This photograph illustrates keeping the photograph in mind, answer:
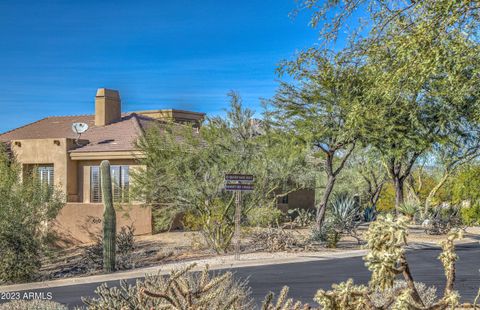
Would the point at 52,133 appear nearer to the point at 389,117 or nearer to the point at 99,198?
the point at 99,198

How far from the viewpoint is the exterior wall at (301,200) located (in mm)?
39812

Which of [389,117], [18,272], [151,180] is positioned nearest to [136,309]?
→ [18,272]

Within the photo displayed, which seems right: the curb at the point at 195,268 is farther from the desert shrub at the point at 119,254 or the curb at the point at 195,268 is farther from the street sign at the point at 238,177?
the street sign at the point at 238,177

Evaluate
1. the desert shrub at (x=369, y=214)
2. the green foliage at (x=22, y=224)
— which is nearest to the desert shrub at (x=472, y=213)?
the desert shrub at (x=369, y=214)

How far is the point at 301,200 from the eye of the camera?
41.4 meters

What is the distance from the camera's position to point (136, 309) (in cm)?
611

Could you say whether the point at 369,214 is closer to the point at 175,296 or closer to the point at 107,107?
the point at 107,107

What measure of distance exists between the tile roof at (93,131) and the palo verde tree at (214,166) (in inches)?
208

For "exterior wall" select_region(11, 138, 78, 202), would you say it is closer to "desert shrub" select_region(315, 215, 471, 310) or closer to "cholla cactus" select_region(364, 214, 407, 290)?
"desert shrub" select_region(315, 215, 471, 310)

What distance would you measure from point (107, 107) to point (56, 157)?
5.73 metres

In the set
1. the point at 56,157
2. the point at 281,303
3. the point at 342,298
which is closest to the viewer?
the point at 342,298

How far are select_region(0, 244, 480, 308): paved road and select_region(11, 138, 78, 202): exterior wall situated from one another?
16.5m

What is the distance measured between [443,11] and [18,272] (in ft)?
54.7

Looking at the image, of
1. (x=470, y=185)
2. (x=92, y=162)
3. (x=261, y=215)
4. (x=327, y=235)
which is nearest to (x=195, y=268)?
(x=261, y=215)
